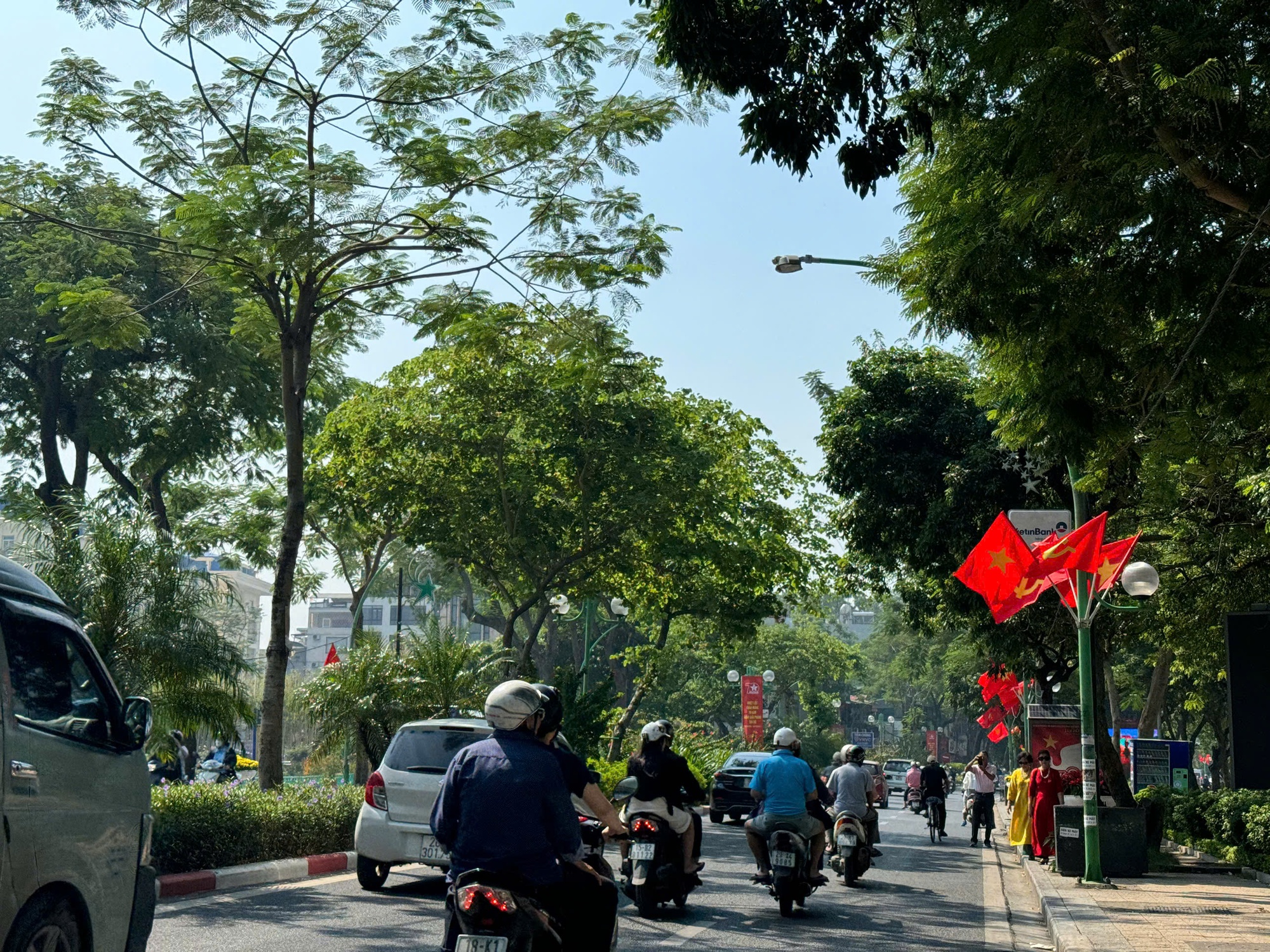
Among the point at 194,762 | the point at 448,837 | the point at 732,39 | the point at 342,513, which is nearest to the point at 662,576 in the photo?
the point at 342,513

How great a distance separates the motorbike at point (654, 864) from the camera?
11820mm

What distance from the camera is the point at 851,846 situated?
15.8 meters

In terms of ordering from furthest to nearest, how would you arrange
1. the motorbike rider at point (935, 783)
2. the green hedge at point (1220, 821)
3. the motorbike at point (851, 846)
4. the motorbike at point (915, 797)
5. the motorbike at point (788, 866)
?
the motorbike at point (915, 797), the motorbike rider at point (935, 783), the green hedge at point (1220, 821), the motorbike at point (851, 846), the motorbike at point (788, 866)

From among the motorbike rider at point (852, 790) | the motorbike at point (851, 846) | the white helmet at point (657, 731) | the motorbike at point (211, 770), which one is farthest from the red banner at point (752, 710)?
the white helmet at point (657, 731)

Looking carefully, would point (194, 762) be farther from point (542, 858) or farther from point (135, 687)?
point (542, 858)

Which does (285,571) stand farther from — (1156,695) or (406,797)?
(1156,695)

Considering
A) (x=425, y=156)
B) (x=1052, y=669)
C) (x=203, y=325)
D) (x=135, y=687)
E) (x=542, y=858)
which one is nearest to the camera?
(x=542, y=858)

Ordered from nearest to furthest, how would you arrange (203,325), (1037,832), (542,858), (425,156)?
(542,858) < (425,156) < (1037,832) < (203,325)

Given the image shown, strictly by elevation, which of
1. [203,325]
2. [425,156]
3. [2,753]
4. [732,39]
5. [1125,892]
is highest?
[203,325]

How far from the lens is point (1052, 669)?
28.7 metres

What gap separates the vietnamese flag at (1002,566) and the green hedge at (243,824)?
7830 mm

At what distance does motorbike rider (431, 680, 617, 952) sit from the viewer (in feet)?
18.3

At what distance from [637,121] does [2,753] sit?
39.0 ft

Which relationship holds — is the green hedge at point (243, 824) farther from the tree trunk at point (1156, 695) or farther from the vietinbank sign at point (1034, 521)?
the tree trunk at point (1156, 695)
